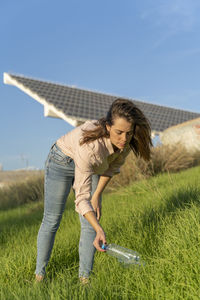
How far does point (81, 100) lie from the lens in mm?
14664

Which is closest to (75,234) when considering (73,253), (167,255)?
(73,253)

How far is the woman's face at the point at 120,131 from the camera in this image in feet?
6.94

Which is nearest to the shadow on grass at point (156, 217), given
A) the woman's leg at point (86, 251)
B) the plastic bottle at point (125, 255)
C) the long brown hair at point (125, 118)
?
the plastic bottle at point (125, 255)

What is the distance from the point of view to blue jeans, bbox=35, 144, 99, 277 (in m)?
2.44

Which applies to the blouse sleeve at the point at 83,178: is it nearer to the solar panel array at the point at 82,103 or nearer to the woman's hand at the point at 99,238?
the woman's hand at the point at 99,238

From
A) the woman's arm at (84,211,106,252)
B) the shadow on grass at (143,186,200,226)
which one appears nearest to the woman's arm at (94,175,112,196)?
the woman's arm at (84,211,106,252)

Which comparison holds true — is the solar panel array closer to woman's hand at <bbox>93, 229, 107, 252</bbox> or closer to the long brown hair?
the long brown hair

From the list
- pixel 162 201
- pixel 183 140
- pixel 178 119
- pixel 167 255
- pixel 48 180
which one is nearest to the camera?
pixel 167 255

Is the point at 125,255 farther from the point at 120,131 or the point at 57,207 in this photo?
the point at 120,131

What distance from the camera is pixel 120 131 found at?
→ 2.13 meters

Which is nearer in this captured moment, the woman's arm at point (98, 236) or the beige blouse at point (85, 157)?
the woman's arm at point (98, 236)

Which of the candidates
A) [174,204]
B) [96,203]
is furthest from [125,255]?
[174,204]

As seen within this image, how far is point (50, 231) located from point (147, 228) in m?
0.93

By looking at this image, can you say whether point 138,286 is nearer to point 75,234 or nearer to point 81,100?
point 75,234
